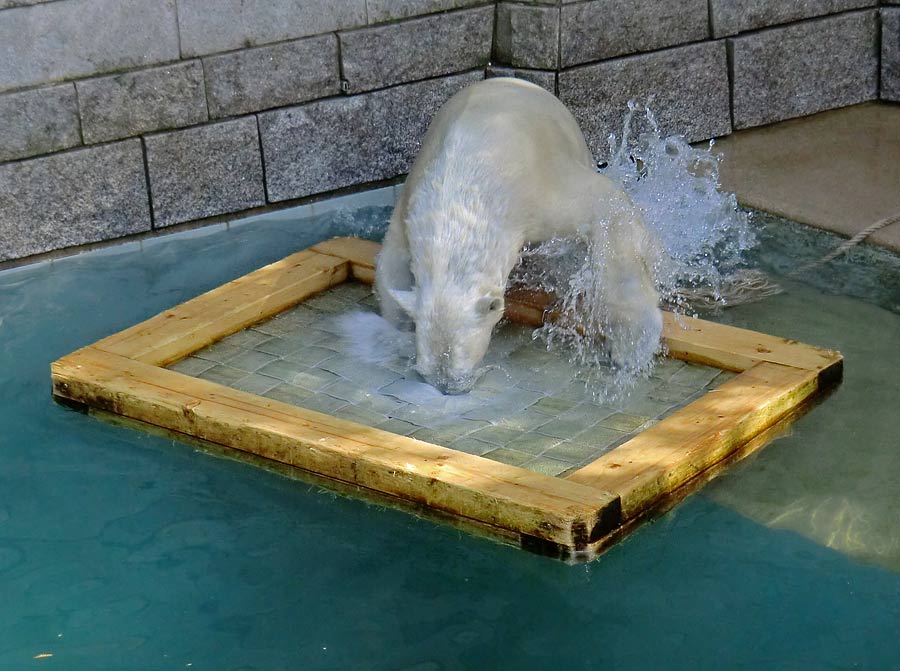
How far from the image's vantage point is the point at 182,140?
6.93 meters

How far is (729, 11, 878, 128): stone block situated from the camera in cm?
818

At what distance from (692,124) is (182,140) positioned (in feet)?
10.5

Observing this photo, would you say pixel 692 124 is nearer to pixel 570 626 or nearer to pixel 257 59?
pixel 257 59

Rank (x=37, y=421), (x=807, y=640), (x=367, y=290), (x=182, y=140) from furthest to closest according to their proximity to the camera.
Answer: (x=182, y=140)
(x=367, y=290)
(x=37, y=421)
(x=807, y=640)

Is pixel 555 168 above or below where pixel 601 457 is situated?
above

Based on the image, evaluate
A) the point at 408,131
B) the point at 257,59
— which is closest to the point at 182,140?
the point at 257,59

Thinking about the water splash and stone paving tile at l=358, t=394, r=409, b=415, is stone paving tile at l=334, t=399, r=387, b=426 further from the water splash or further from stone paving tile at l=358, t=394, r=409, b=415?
the water splash

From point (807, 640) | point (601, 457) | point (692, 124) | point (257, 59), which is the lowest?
point (807, 640)

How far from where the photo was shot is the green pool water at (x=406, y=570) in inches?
155

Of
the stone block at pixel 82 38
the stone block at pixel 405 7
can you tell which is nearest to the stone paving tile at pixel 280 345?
the stone block at pixel 82 38

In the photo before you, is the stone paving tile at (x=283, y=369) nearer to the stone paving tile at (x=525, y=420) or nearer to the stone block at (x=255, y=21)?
the stone paving tile at (x=525, y=420)

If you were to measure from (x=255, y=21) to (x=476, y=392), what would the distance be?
2.80 metres

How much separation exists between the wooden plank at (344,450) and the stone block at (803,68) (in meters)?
4.40

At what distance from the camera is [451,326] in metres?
4.87
